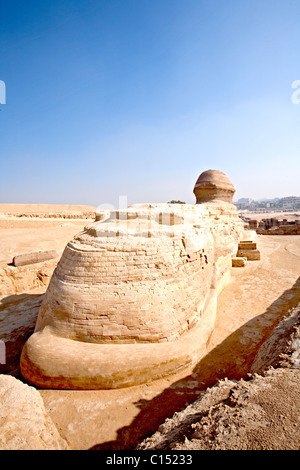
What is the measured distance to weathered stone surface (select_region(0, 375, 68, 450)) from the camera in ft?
6.73

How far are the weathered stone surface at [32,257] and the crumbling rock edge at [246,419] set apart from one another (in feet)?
22.3

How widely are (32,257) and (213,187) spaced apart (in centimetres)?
923

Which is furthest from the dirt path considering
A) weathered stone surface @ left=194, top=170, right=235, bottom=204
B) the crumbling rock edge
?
weathered stone surface @ left=194, top=170, right=235, bottom=204

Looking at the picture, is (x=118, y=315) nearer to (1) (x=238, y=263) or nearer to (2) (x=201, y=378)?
(2) (x=201, y=378)

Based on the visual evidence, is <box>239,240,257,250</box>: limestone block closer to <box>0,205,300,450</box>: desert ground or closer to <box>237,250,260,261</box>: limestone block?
<box>237,250,260,261</box>: limestone block

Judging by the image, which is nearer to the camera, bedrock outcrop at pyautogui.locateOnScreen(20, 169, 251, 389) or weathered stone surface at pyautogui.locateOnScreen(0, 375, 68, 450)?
weathered stone surface at pyautogui.locateOnScreen(0, 375, 68, 450)

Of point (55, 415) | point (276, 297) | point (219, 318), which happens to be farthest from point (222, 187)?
point (55, 415)

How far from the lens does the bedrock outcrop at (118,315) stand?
2.96 meters

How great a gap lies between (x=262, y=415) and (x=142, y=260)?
230 centimetres

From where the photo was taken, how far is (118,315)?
3.21 metres

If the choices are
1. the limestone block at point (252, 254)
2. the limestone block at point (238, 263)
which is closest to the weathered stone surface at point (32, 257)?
the limestone block at point (238, 263)

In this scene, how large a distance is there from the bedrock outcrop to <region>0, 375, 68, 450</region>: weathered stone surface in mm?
403

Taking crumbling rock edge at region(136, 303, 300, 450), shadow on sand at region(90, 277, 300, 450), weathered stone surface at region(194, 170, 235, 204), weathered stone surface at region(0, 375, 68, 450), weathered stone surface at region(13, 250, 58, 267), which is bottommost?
shadow on sand at region(90, 277, 300, 450)

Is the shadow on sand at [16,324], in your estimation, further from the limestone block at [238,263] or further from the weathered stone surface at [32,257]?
the limestone block at [238,263]
